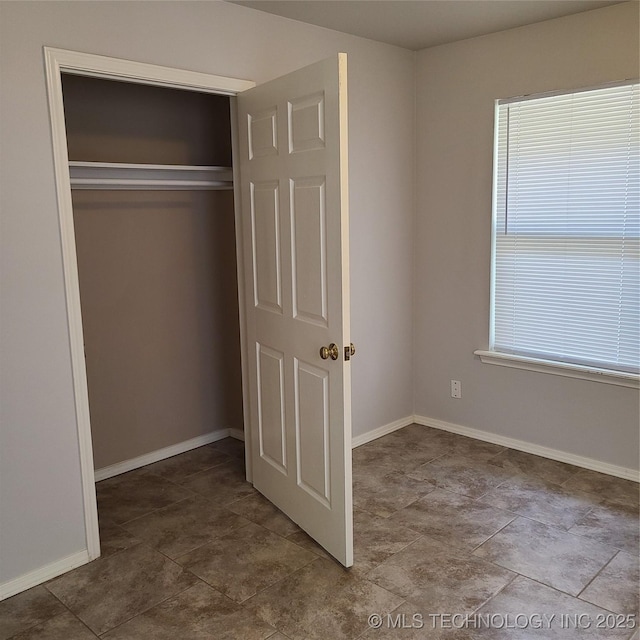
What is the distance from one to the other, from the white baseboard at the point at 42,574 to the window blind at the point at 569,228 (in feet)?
8.65

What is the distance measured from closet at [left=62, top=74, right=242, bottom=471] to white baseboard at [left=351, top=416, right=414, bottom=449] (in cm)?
81

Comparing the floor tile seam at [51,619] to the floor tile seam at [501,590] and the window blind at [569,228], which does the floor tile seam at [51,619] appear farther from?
the window blind at [569,228]

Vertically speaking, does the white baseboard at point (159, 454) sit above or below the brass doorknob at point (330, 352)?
below

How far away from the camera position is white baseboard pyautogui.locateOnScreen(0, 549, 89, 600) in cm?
253

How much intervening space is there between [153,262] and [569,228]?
241cm

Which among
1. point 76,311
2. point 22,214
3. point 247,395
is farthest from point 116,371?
point 22,214

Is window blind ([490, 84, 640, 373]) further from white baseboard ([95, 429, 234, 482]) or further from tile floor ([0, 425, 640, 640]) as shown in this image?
white baseboard ([95, 429, 234, 482])

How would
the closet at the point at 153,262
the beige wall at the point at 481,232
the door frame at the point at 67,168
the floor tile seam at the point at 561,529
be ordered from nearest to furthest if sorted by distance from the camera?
the door frame at the point at 67,168 < the floor tile seam at the point at 561,529 < the beige wall at the point at 481,232 < the closet at the point at 153,262

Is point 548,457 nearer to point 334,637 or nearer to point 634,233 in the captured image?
point 634,233

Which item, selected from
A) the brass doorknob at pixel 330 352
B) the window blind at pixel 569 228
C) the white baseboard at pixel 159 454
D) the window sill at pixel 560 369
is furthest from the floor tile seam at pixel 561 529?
the white baseboard at pixel 159 454

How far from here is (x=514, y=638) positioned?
2.23 metres

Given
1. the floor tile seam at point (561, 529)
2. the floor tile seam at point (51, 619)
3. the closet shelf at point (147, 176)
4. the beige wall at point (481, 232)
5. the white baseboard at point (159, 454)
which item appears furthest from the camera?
the white baseboard at point (159, 454)

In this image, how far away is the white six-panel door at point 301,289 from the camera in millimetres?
2494

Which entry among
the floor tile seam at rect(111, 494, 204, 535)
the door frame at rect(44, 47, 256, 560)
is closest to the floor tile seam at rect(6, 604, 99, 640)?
the door frame at rect(44, 47, 256, 560)
